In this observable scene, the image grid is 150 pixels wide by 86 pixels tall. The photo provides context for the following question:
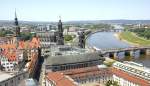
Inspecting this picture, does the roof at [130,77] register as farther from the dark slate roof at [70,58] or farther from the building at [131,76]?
the dark slate roof at [70,58]

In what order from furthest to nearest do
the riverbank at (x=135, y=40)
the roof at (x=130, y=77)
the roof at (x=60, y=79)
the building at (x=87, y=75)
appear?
1. the riverbank at (x=135, y=40)
2. the building at (x=87, y=75)
3. the roof at (x=130, y=77)
4. the roof at (x=60, y=79)

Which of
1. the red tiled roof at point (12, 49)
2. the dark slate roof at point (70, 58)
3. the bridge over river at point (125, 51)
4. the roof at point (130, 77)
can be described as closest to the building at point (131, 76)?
the roof at point (130, 77)

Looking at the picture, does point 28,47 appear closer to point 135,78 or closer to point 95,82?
point 95,82

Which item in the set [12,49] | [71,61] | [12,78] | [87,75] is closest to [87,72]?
[87,75]

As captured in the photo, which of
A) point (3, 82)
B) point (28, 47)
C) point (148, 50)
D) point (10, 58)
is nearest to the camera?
point (3, 82)

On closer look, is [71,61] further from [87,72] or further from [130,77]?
[130,77]

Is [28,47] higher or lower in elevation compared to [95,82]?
higher

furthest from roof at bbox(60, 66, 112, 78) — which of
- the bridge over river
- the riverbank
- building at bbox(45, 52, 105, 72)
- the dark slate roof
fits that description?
the riverbank

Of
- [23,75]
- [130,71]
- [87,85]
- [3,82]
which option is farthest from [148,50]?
[3,82]
